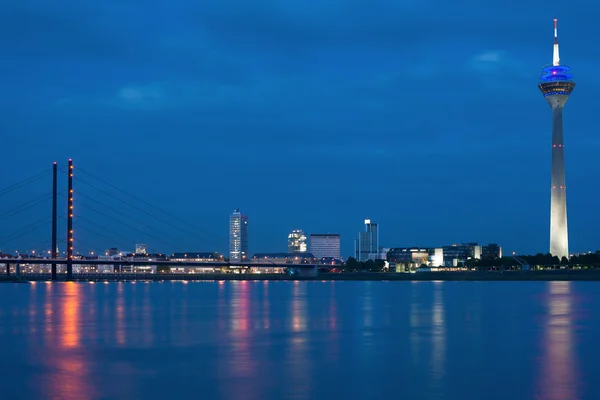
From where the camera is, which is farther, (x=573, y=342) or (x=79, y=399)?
(x=573, y=342)

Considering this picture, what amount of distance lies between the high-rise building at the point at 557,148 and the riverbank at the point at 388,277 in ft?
29.0

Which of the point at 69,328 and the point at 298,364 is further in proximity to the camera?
the point at 69,328

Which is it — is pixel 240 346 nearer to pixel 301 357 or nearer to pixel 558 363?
pixel 301 357

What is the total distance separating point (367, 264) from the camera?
163 meters

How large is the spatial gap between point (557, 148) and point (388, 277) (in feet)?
125

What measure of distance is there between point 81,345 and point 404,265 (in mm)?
148408

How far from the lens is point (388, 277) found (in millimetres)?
144125

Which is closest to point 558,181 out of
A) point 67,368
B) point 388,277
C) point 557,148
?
point 557,148

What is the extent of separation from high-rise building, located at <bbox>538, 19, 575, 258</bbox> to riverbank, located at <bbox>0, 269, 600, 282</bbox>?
29.0 feet

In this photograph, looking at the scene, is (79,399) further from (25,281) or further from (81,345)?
(25,281)

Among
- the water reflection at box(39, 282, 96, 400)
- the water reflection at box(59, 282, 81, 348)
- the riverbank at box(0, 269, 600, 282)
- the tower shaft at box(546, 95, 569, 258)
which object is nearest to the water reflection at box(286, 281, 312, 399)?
the water reflection at box(39, 282, 96, 400)

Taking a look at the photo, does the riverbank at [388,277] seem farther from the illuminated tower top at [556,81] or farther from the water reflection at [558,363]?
the water reflection at [558,363]

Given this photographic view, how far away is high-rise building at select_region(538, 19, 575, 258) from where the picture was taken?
122438mm

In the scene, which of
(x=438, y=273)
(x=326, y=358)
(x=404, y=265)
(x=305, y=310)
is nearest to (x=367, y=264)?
(x=404, y=265)
